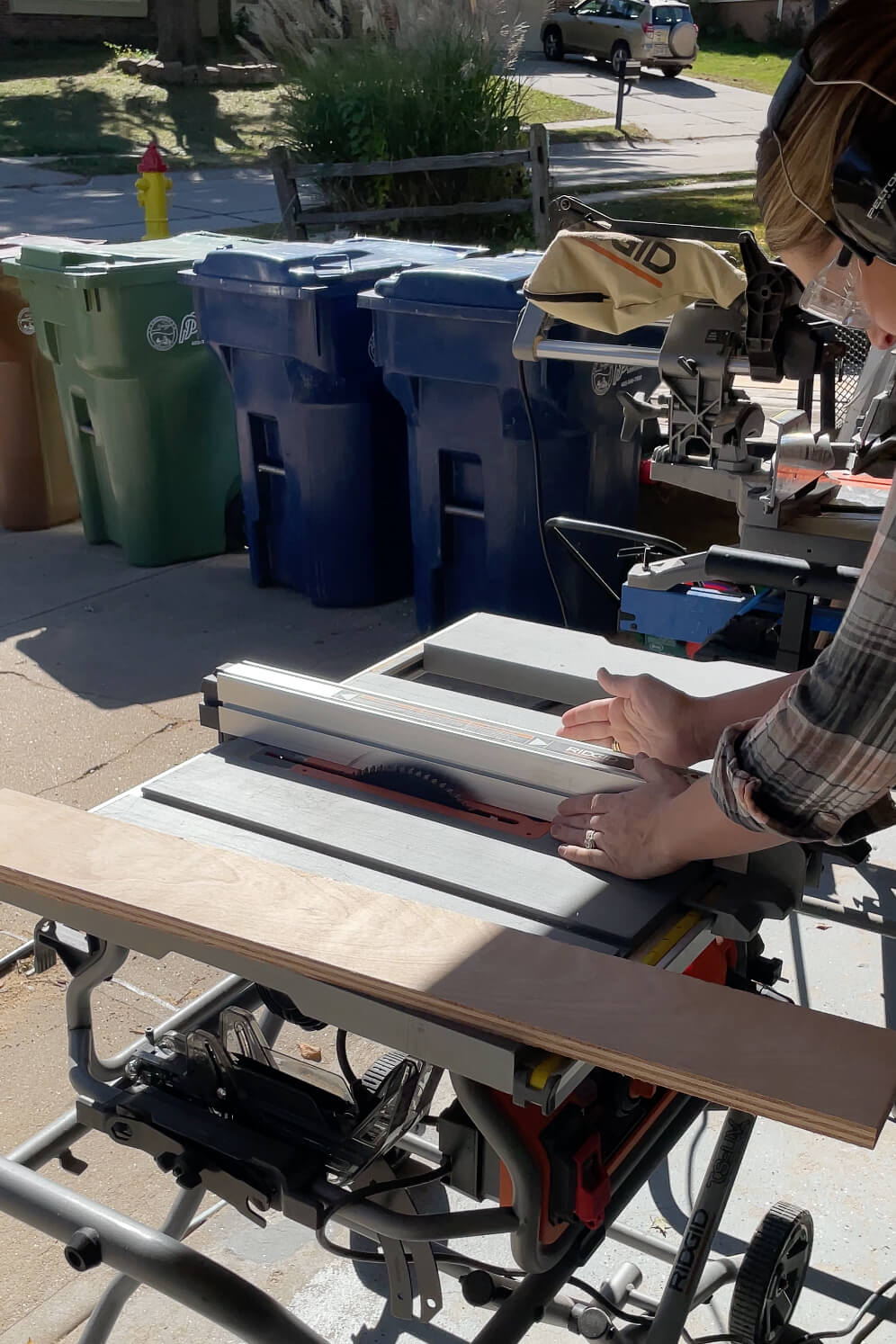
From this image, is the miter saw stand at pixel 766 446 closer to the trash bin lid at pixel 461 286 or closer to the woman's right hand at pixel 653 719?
the woman's right hand at pixel 653 719

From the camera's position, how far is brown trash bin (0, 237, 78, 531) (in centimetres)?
622

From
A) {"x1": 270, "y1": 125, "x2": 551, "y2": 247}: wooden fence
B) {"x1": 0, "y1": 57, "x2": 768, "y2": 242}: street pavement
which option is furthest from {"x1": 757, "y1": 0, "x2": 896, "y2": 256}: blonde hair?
{"x1": 0, "y1": 57, "x2": 768, "y2": 242}: street pavement

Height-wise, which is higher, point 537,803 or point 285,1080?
point 537,803

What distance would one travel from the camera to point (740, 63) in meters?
27.2

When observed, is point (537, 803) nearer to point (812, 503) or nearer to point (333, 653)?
point (812, 503)

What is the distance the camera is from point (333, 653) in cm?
514

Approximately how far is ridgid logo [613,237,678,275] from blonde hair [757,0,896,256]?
1491 mm

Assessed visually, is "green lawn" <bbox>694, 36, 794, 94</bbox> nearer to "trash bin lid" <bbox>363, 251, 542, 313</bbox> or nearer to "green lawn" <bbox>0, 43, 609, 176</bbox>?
"green lawn" <bbox>0, 43, 609, 176</bbox>

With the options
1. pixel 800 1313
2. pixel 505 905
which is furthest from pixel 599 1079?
pixel 800 1313

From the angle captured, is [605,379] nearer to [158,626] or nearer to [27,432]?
[158,626]

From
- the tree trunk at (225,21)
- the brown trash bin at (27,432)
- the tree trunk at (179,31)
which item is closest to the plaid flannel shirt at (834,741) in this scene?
the brown trash bin at (27,432)

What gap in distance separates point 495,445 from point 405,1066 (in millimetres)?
3308

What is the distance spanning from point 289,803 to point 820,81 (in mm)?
1084

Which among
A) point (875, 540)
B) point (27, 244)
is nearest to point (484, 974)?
point (875, 540)
